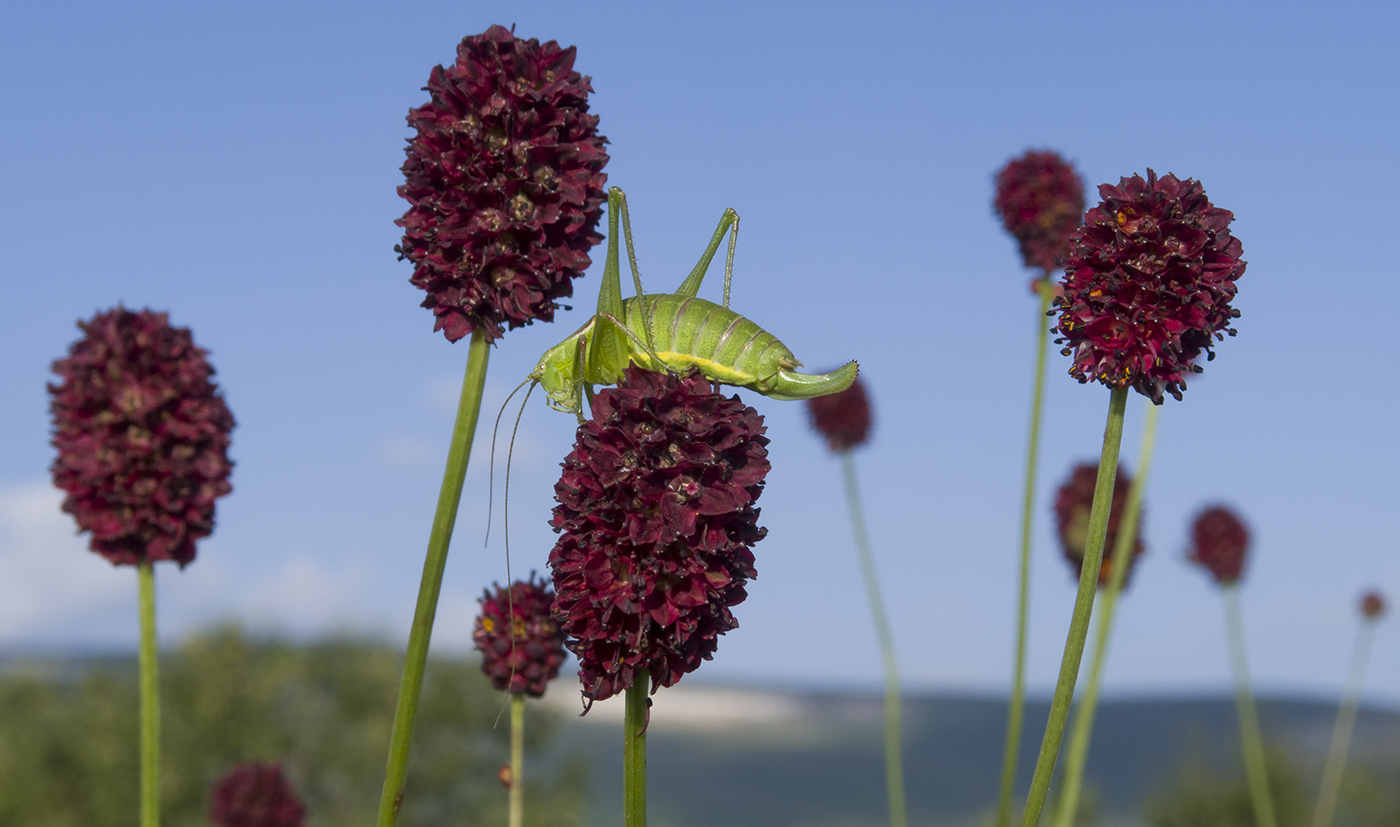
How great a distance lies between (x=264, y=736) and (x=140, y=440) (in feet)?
108

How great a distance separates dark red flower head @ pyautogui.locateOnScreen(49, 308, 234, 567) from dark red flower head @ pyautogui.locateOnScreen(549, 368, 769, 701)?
2177 millimetres

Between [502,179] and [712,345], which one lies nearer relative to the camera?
[502,179]

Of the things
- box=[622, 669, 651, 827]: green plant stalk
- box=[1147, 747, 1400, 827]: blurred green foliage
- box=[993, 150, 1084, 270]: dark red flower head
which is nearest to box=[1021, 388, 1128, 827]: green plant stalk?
box=[622, 669, 651, 827]: green plant stalk

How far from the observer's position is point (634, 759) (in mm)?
2734

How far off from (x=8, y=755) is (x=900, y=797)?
30.2 meters

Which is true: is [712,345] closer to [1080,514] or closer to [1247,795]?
[1080,514]

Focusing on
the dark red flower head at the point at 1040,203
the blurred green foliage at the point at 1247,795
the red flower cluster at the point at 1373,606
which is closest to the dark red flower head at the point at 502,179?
the dark red flower head at the point at 1040,203

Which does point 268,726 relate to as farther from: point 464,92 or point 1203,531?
point 464,92

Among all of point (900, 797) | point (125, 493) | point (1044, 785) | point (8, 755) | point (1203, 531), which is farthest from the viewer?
point (8, 755)

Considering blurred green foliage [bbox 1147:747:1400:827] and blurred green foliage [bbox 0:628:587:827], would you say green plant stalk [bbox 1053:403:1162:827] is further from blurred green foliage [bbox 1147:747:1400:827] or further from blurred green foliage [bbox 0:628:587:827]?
blurred green foliage [bbox 1147:747:1400:827]

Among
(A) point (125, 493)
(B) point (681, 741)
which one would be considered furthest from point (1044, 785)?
(B) point (681, 741)

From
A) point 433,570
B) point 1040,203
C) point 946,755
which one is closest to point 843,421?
point 1040,203

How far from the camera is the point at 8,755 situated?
1169 inches

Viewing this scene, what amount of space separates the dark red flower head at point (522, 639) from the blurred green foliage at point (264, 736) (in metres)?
27.4
